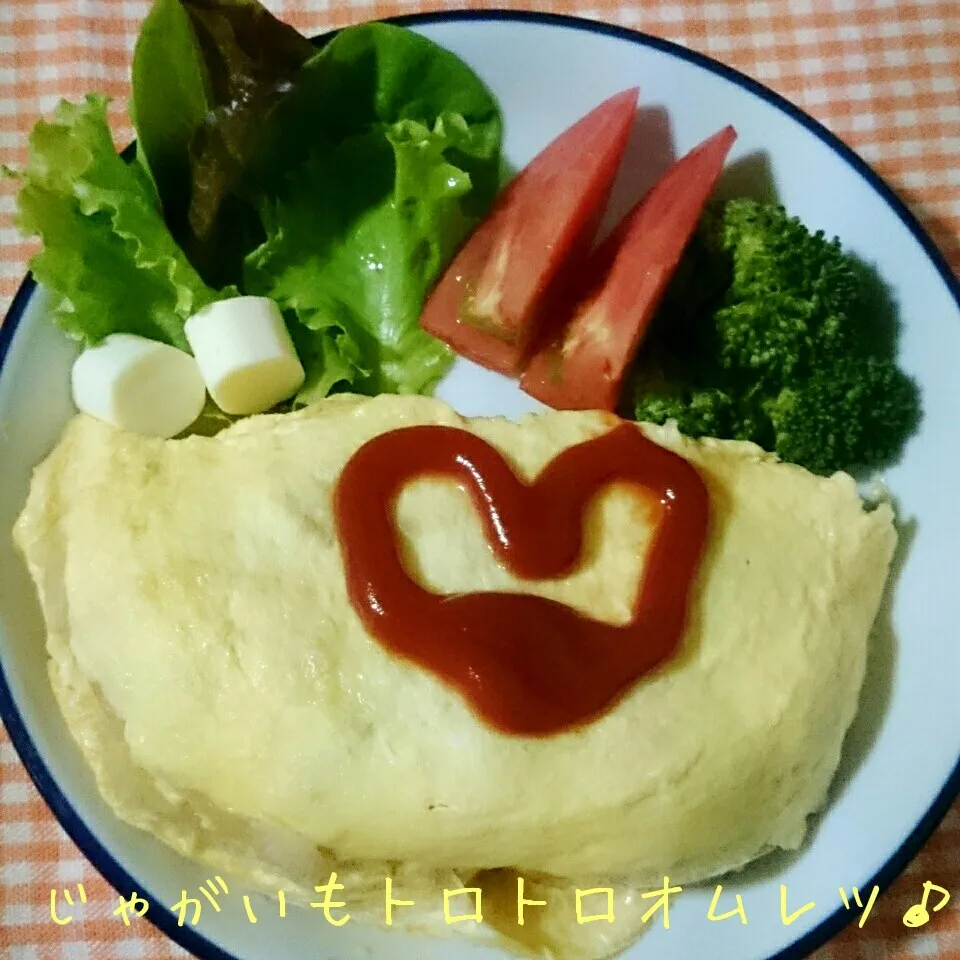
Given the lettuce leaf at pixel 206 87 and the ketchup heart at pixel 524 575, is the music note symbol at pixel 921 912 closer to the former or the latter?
the ketchup heart at pixel 524 575

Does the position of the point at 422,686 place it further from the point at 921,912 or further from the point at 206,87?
the point at 206,87

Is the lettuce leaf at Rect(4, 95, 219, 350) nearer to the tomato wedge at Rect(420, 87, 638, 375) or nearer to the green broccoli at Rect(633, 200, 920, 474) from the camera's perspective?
the tomato wedge at Rect(420, 87, 638, 375)

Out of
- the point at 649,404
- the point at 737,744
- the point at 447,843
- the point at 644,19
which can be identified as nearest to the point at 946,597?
the point at 737,744

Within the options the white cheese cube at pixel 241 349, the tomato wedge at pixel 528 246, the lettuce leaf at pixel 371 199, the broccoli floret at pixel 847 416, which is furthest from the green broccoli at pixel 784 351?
the white cheese cube at pixel 241 349

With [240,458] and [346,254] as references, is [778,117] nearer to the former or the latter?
[346,254]

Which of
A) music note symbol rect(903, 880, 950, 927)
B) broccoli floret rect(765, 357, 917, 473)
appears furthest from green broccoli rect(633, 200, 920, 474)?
music note symbol rect(903, 880, 950, 927)

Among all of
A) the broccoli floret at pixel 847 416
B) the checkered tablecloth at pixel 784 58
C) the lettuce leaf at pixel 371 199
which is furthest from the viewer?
the checkered tablecloth at pixel 784 58
